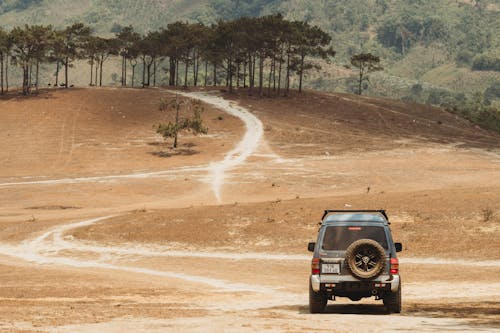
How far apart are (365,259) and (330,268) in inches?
36.1

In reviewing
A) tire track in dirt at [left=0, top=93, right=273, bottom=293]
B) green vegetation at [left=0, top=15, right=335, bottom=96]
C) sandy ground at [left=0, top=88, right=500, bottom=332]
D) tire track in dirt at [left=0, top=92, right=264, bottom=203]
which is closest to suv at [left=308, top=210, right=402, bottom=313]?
sandy ground at [left=0, top=88, right=500, bottom=332]

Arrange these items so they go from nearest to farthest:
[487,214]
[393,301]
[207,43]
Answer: [393,301] < [487,214] < [207,43]

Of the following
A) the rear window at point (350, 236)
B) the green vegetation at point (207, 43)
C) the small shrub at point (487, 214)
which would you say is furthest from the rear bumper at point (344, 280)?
the green vegetation at point (207, 43)

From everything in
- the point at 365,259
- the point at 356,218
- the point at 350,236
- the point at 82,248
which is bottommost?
the point at 82,248

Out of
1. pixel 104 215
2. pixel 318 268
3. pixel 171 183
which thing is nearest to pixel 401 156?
pixel 171 183

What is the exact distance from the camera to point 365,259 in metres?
19.8

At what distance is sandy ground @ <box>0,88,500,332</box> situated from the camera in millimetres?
21672

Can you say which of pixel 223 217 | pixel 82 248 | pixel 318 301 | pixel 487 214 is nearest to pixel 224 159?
pixel 223 217

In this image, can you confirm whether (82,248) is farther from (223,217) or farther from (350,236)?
(350,236)

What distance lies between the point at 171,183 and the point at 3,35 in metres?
73.6

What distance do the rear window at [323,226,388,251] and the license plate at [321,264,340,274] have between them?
422 millimetres

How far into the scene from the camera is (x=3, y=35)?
14138 centimetres

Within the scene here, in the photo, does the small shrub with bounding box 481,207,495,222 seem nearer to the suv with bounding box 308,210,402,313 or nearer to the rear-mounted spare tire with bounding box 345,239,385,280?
the suv with bounding box 308,210,402,313

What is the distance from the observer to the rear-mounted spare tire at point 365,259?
778 inches
